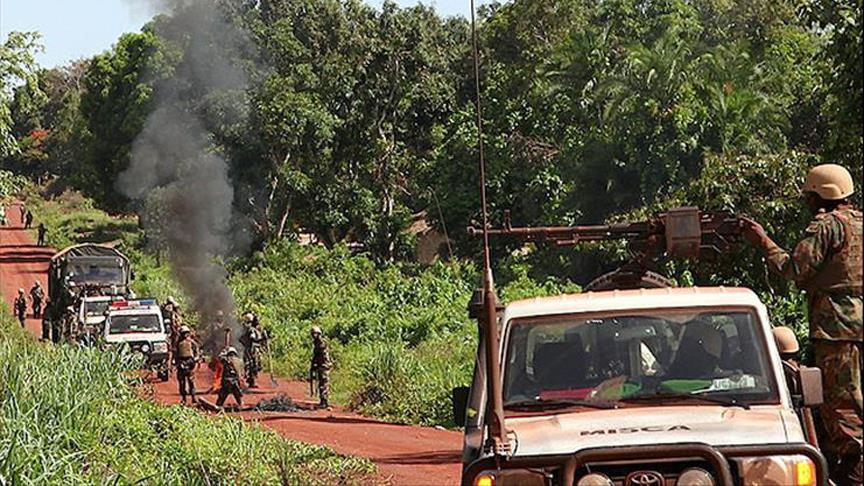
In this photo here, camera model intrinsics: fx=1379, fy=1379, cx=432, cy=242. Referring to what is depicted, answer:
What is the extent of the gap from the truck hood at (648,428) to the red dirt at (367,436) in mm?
5981

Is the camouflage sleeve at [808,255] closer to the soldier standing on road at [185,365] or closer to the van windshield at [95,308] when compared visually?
the soldier standing on road at [185,365]

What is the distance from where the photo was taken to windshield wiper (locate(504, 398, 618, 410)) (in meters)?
6.44

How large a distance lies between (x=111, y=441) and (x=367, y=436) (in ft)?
21.2

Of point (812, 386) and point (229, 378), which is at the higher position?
point (812, 386)

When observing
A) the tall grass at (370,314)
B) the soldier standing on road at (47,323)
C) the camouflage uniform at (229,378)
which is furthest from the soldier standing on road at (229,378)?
the soldier standing on road at (47,323)

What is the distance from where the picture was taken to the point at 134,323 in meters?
29.4

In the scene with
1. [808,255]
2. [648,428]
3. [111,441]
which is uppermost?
[808,255]

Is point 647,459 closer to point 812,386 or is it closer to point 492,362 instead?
point 492,362

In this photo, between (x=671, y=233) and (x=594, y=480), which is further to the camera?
(x=671, y=233)

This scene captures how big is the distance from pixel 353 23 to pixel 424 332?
1553 centimetres

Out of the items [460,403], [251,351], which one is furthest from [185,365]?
[460,403]

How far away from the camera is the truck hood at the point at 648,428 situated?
5.77m

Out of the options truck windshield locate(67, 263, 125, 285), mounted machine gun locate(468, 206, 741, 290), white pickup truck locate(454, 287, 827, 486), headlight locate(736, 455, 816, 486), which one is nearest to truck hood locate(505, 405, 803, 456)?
white pickup truck locate(454, 287, 827, 486)

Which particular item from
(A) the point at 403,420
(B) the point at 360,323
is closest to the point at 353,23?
(B) the point at 360,323
